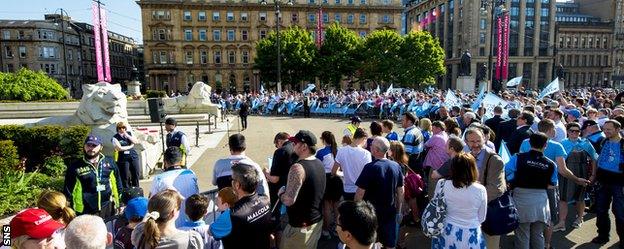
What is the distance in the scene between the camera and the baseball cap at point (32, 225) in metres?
2.88

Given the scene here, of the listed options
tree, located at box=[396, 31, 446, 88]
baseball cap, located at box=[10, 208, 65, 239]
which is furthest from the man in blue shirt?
tree, located at box=[396, 31, 446, 88]

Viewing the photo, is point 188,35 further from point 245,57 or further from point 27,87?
point 27,87

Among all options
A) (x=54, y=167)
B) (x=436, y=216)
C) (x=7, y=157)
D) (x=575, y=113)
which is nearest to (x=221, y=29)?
(x=54, y=167)

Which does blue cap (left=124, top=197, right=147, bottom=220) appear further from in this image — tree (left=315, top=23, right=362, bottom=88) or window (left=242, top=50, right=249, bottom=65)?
window (left=242, top=50, right=249, bottom=65)

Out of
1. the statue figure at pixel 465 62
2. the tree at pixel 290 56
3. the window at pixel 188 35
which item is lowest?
the statue figure at pixel 465 62

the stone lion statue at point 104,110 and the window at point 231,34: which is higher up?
the window at point 231,34

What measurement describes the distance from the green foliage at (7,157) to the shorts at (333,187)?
717 centimetres

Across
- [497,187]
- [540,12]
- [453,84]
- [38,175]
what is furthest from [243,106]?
[540,12]

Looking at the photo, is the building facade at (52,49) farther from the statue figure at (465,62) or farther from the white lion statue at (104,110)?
the white lion statue at (104,110)

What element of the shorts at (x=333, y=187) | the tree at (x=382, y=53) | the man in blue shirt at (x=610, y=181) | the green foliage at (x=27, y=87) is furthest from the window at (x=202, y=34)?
the man in blue shirt at (x=610, y=181)

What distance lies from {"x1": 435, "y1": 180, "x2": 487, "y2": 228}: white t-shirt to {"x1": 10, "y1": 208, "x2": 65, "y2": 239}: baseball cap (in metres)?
3.42

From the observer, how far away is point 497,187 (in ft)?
14.8

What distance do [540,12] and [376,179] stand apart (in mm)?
91306

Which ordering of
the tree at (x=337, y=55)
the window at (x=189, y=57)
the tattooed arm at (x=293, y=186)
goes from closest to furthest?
1. the tattooed arm at (x=293, y=186)
2. the tree at (x=337, y=55)
3. the window at (x=189, y=57)
